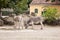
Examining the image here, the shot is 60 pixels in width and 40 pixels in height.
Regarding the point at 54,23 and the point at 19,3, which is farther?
the point at 19,3

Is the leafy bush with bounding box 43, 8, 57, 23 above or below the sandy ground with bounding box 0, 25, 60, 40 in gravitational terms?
below

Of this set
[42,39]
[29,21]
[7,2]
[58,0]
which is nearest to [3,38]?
[42,39]

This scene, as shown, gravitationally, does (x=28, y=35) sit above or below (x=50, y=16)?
above

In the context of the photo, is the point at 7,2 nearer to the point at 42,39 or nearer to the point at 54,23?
the point at 54,23

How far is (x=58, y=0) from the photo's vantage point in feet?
121

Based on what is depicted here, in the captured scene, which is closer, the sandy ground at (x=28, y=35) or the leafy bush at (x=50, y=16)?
the sandy ground at (x=28, y=35)

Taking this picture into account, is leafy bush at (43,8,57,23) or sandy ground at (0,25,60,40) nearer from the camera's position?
sandy ground at (0,25,60,40)

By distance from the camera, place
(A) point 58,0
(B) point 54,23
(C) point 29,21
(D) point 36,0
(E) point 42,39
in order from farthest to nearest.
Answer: (D) point 36,0
(A) point 58,0
(B) point 54,23
(C) point 29,21
(E) point 42,39

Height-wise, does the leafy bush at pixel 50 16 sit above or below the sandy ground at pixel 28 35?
below

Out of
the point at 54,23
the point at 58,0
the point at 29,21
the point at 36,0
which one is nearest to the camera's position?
the point at 29,21

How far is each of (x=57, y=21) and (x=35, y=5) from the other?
19.7m

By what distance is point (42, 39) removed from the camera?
3.64 metres

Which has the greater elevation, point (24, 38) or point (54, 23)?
point (24, 38)

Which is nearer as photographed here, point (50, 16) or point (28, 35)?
point (28, 35)
